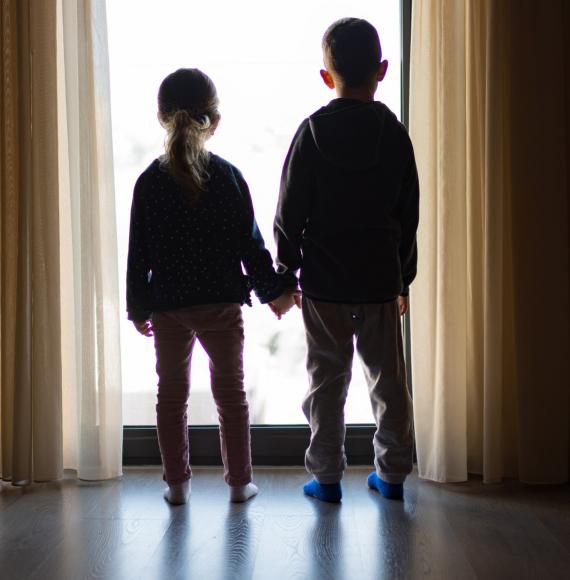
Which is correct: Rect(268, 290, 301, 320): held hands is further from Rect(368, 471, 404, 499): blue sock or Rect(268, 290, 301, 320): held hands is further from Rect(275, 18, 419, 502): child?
Rect(368, 471, 404, 499): blue sock

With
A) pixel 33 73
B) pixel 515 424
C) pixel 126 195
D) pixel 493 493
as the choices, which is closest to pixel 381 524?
pixel 493 493

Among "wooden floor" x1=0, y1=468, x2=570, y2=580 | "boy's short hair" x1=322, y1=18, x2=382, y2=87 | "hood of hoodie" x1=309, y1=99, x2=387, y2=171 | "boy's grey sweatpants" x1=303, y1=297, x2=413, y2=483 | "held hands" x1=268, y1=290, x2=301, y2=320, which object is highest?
"boy's short hair" x1=322, y1=18, x2=382, y2=87

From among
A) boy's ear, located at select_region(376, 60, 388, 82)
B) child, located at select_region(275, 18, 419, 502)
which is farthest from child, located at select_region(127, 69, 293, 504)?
boy's ear, located at select_region(376, 60, 388, 82)

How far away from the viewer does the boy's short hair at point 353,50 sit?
198 centimetres

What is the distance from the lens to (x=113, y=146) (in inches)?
96.0

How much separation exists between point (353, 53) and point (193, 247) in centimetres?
66

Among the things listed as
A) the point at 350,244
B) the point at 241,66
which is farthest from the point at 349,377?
the point at 241,66

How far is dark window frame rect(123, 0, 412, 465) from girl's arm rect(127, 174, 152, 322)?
56 cm

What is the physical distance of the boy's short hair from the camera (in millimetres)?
1979

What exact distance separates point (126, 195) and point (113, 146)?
18 centimetres

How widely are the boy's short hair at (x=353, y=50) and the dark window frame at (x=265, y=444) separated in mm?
496

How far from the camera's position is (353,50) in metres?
1.98

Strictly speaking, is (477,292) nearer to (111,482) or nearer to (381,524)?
(381,524)

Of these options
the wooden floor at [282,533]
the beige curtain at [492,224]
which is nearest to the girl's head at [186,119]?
the beige curtain at [492,224]
